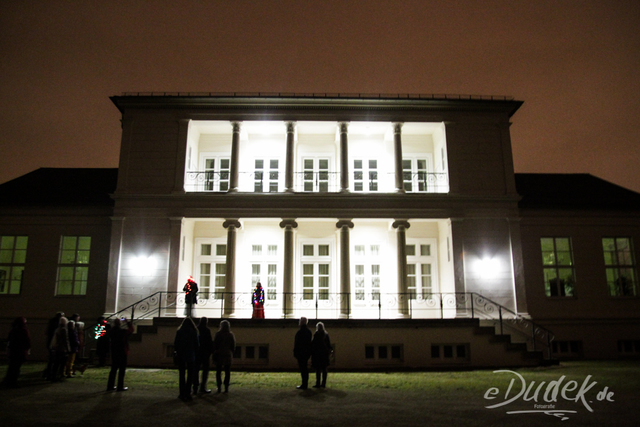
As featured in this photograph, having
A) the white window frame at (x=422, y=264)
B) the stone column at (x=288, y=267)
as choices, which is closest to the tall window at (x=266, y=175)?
the stone column at (x=288, y=267)

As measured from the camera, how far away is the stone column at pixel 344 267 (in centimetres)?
1749

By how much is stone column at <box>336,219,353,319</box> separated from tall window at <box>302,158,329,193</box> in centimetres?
220

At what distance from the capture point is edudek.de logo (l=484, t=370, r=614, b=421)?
27.8 feet

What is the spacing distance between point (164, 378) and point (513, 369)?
940 cm

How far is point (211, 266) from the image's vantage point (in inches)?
772

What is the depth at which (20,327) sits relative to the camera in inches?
422

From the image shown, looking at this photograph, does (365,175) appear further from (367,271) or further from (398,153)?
(367,271)

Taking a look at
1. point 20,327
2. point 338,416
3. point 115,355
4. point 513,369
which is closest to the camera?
point 338,416

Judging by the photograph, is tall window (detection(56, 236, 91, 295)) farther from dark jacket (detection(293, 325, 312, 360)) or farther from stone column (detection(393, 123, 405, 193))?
stone column (detection(393, 123, 405, 193))

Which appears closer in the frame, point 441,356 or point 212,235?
point 441,356

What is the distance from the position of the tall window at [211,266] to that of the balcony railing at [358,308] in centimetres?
49

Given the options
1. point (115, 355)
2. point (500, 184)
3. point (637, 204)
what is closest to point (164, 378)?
point (115, 355)

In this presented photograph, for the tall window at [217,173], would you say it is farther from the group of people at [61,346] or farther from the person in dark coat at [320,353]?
the person in dark coat at [320,353]

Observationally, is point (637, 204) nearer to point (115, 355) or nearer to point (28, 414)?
point (115, 355)
